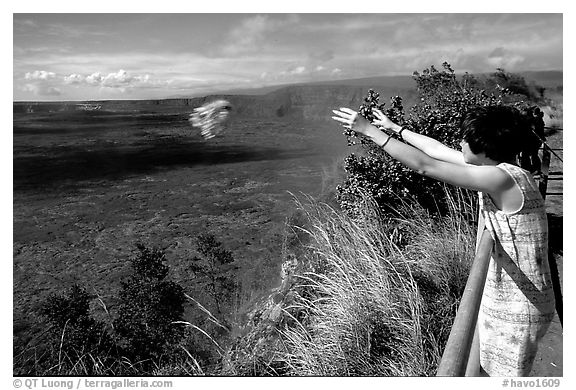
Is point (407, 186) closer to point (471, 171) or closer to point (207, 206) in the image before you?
point (207, 206)

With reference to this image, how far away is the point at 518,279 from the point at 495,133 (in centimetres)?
A: 55

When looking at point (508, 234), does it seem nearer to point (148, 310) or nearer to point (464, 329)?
point (464, 329)


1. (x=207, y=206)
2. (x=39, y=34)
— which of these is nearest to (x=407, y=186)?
(x=207, y=206)

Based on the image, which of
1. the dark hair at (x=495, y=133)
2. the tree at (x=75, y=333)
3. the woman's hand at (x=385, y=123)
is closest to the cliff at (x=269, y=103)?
the tree at (x=75, y=333)

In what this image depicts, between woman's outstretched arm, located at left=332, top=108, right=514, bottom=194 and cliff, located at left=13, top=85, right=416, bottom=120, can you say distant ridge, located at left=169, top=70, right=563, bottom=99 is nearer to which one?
cliff, located at left=13, top=85, right=416, bottom=120

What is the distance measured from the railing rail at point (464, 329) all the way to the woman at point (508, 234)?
19 cm

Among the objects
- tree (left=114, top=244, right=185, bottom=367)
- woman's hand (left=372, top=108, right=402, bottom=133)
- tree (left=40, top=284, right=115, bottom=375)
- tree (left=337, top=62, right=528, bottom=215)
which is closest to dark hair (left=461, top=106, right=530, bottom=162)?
woman's hand (left=372, top=108, right=402, bottom=133)

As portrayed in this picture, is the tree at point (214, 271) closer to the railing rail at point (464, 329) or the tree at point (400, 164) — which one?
the tree at point (400, 164)

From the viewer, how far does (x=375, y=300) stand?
10.0 ft

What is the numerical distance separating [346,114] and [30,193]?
4000mm

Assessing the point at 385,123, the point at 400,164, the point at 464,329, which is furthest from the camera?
the point at 400,164

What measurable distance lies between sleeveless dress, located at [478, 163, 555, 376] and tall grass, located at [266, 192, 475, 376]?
82 centimetres

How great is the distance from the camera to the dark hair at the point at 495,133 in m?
1.85

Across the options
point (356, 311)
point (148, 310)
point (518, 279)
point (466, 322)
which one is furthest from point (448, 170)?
point (148, 310)
